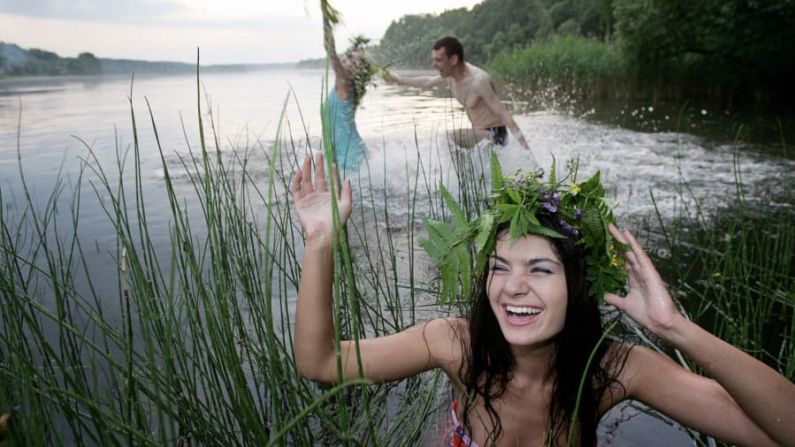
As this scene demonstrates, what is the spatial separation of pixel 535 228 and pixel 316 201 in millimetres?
665

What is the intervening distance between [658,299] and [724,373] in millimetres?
233

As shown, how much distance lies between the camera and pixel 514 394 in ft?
6.39

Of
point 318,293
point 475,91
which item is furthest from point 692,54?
point 318,293

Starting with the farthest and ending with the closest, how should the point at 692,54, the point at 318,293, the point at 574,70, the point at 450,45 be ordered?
the point at 574,70 < the point at 692,54 < the point at 450,45 < the point at 318,293

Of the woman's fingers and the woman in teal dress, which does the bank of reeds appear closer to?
the woman in teal dress

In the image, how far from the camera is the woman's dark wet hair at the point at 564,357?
5.80 ft

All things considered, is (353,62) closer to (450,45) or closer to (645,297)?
(450,45)

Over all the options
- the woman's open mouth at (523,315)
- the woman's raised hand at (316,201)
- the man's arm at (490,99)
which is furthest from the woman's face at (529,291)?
the man's arm at (490,99)

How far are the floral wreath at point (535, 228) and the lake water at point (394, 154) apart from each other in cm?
126

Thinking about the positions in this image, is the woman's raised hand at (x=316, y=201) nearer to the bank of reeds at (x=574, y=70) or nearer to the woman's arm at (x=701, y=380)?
the woman's arm at (x=701, y=380)

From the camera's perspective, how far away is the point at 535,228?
1732mm

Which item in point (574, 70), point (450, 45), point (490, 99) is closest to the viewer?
point (450, 45)

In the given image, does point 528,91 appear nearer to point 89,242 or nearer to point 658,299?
point 89,242

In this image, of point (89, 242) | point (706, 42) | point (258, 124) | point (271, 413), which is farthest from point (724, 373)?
point (706, 42)
